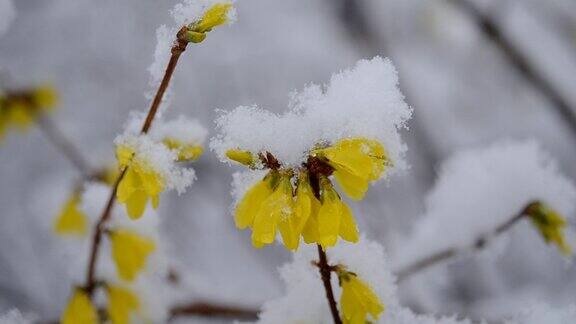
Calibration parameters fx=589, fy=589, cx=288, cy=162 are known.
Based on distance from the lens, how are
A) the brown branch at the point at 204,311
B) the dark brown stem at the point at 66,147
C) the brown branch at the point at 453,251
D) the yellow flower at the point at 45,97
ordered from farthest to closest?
1. the yellow flower at the point at 45,97
2. the dark brown stem at the point at 66,147
3. the brown branch at the point at 204,311
4. the brown branch at the point at 453,251

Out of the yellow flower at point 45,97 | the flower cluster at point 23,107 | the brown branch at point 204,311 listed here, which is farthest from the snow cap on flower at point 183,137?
the yellow flower at point 45,97

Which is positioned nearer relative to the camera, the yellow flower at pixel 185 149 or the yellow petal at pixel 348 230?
the yellow petal at pixel 348 230

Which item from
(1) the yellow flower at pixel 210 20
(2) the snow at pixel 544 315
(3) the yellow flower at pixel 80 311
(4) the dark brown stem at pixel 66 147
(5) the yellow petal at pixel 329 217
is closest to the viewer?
(5) the yellow petal at pixel 329 217

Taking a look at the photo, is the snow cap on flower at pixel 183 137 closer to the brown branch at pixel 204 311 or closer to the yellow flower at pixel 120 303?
the yellow flower at pixel 120 303

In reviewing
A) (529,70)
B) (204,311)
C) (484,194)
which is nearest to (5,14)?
(204,311)

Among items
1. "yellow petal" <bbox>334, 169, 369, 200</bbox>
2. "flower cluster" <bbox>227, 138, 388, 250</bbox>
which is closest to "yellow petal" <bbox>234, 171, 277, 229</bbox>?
"flower cluster" <bbox>227, 138, 388, 250</bbox>

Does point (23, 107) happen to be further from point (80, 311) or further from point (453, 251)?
point (453, 251)

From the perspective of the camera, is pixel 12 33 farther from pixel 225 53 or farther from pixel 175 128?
pixel 175 128
